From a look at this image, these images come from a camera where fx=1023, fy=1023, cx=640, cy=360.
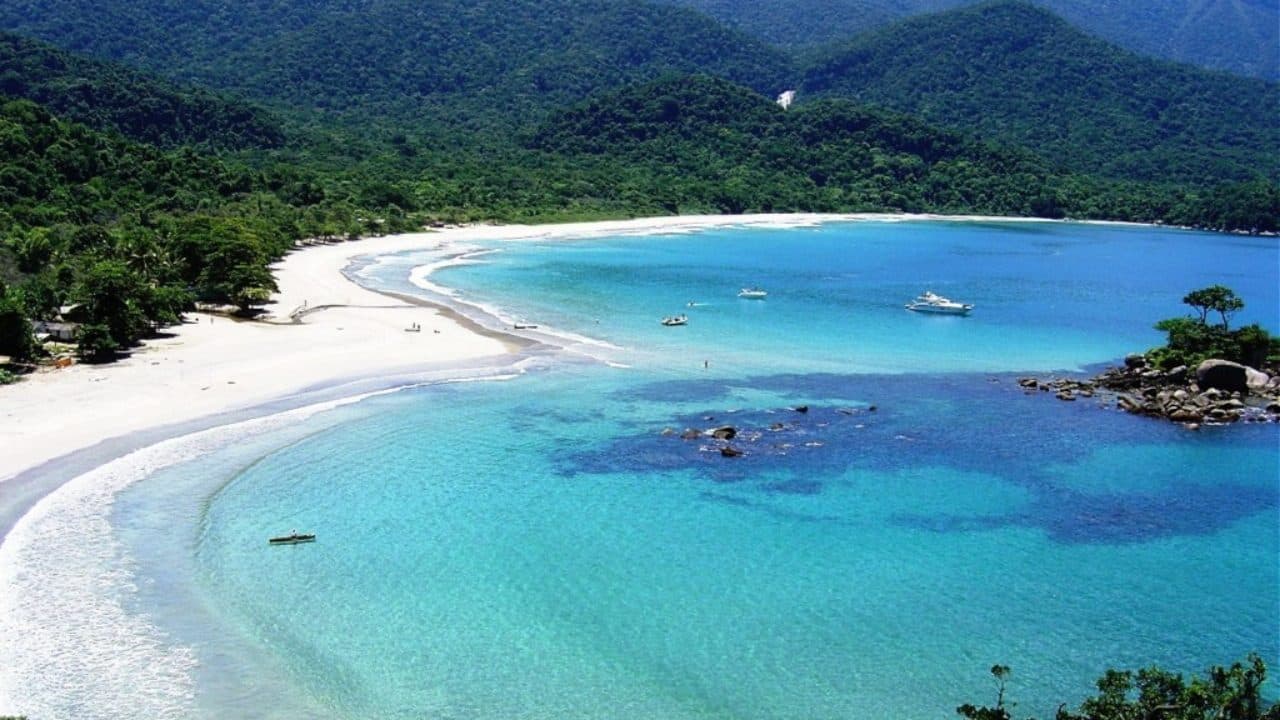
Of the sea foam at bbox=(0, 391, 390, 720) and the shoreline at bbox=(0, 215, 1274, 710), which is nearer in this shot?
the sea foam at bbox=(0, 391, 390, 720)

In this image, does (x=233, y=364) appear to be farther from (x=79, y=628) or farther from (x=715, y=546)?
(x=715, y=546)

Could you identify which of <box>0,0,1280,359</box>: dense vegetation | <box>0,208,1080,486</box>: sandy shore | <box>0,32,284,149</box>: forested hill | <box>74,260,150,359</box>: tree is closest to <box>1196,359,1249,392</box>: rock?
<box>0,208,1080,486</box>: sandy shore

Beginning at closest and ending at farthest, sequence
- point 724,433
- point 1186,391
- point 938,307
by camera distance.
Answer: point 724,433, point 1186,391, point 938,307

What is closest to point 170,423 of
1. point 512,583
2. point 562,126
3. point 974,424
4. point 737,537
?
point 512,583

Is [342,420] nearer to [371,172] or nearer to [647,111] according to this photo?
[371,172]

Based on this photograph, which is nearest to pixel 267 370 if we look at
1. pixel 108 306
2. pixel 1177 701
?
pixel 108 306

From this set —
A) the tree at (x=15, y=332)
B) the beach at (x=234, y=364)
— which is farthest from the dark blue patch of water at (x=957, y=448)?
the tree at (x=15, y=332)

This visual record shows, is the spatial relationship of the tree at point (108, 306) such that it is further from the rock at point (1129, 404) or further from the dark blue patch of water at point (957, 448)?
the rock at point (1129, 404)

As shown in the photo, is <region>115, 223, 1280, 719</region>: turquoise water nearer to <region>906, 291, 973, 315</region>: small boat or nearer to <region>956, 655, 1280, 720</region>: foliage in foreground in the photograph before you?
<region>956, 655, 1280, 720</region>: foliage in foreground
